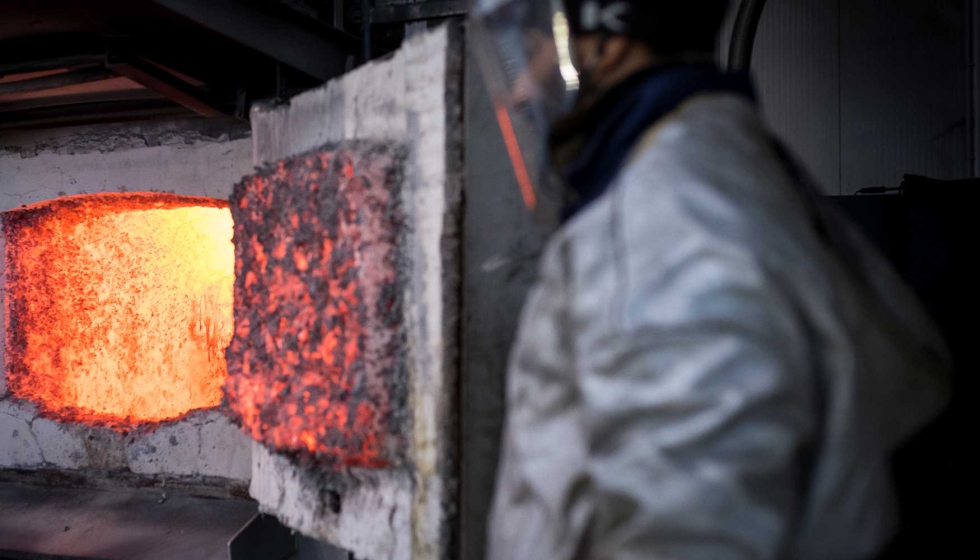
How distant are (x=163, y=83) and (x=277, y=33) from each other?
0.63m

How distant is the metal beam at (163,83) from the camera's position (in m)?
2.89

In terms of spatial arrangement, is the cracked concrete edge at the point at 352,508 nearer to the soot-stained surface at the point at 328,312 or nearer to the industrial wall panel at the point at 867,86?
the soot-stained surface at the point at 328,312

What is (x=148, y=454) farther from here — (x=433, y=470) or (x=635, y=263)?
(x=635, y=263)

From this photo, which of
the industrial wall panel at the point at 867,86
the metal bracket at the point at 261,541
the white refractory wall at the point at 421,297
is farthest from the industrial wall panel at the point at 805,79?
the metal bracket at the point at 261,541

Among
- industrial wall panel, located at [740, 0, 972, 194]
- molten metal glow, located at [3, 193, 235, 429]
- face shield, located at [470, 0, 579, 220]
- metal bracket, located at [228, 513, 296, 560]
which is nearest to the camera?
face shield, located at [470, 0, 579, 220]

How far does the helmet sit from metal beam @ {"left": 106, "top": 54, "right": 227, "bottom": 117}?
2414 mm

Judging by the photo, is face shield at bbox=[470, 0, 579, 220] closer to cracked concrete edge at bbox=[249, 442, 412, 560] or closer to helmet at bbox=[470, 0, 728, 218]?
helmet at bbox=[470, 0, 728, 218]

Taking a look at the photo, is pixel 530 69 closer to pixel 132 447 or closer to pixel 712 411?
pixel 712 411

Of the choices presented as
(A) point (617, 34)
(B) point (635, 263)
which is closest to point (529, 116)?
(A) point (617, 34)

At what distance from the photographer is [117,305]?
4582 mm

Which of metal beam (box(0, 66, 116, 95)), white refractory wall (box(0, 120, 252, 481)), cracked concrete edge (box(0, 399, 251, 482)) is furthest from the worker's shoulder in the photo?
cracked concrete edge (box(0, 399, 251, 482))

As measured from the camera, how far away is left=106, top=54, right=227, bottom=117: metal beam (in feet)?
9.48

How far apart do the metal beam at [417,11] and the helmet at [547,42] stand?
7.42 ft

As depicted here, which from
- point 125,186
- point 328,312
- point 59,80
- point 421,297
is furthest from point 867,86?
point 125,186
